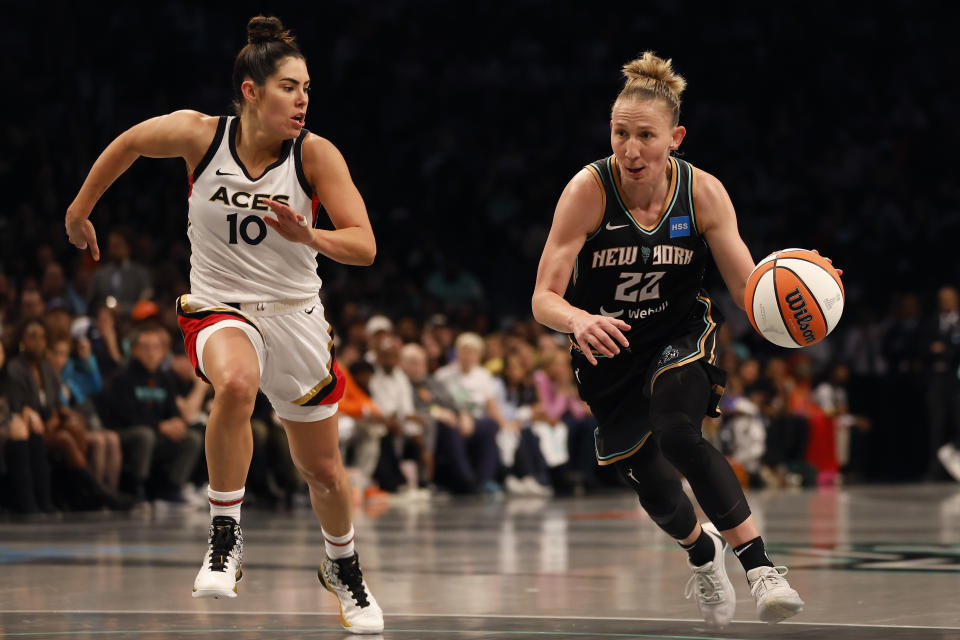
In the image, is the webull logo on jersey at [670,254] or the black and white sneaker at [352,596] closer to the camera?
the black and white sneaker at [352,596]

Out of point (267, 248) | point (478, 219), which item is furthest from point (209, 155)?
point (478, 219)

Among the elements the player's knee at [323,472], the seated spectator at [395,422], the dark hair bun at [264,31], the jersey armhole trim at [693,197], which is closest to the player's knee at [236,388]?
the player's knee at [323,472]

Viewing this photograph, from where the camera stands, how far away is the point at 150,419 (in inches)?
463

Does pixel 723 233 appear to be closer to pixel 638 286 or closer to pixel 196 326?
pixel 638 286

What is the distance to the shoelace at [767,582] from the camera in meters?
4.85

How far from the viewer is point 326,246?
500 centimetres

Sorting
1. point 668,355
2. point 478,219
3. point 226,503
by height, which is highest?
point 478,219

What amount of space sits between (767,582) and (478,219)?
14.8m

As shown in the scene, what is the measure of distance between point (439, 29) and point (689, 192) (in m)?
16.0

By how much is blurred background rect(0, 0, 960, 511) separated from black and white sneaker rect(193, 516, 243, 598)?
6.20 m

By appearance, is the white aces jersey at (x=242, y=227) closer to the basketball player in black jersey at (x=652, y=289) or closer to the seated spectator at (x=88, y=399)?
the basketball player in black jersey at (x=652, y=289)

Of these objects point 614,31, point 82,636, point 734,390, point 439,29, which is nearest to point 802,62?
point 614,31

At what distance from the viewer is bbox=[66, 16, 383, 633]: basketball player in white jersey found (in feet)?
17.0

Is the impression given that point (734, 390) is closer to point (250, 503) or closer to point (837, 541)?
point (250, 503)
